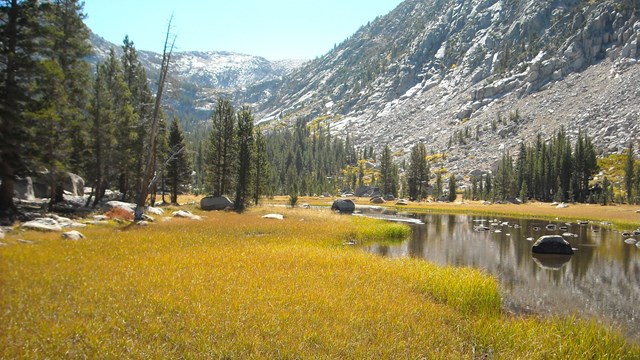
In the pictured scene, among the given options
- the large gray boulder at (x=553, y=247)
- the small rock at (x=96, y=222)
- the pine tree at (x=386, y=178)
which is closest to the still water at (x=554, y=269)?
the large gray boulder at (x=553, y=247)

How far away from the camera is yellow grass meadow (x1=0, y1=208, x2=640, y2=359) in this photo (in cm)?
711

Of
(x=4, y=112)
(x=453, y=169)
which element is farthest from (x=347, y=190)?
(x=4, y=112)

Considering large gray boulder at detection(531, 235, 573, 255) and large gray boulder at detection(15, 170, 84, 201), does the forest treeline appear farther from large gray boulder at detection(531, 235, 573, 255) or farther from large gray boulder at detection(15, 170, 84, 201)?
large gray boulder at detection(531, 235, 573, 255)

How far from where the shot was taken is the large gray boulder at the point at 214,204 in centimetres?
4394

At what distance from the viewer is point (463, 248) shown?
97.3 ft

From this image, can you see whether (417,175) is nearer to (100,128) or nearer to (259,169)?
(259,169)

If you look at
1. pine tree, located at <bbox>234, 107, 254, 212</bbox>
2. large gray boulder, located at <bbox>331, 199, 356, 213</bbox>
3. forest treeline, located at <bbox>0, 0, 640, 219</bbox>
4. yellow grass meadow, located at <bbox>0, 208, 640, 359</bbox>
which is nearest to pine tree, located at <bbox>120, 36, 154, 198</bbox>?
forest treeline, located at <bbox>0, 0, 640, 219</bbox>

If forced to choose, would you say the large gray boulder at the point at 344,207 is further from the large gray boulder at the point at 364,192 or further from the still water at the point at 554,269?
the large gray boulder at the point at 364,192

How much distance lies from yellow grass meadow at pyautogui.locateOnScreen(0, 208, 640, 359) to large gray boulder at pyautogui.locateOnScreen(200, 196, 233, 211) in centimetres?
2766

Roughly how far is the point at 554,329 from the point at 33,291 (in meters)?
13.9

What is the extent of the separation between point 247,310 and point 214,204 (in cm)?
3725

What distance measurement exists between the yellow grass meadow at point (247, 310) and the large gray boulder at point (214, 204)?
27.7 meters

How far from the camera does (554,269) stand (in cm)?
2259

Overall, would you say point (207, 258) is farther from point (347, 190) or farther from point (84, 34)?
point (347, 190)
